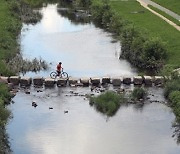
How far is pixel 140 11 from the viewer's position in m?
57.6

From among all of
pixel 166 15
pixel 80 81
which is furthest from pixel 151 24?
pixel 80 81

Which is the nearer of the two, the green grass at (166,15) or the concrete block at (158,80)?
the concrete block at (158,80)

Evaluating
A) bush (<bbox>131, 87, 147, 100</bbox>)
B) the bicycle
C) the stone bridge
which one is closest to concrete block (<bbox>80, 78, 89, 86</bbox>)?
the stone bridge

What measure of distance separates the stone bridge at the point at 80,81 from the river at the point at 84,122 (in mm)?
621

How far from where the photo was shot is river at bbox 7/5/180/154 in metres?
25.9

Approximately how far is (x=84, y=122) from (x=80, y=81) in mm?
6399

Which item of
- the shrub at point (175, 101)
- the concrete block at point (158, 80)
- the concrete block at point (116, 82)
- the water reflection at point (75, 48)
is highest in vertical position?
the shrub at point (175, 101)

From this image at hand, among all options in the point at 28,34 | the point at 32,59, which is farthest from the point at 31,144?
the point at 28,34

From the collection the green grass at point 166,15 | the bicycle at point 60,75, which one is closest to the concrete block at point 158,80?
the bicycle at point 60,75

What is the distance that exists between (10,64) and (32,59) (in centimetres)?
288

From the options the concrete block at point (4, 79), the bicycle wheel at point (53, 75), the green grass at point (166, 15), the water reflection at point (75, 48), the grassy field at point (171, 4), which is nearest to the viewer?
the concrete block at point (4, 79)

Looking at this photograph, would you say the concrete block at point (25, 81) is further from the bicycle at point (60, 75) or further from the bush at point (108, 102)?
the bush at point (108, 102)

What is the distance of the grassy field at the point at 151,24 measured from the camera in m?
41.2

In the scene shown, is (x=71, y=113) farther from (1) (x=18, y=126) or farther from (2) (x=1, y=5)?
(2) (x=1, y=5)
